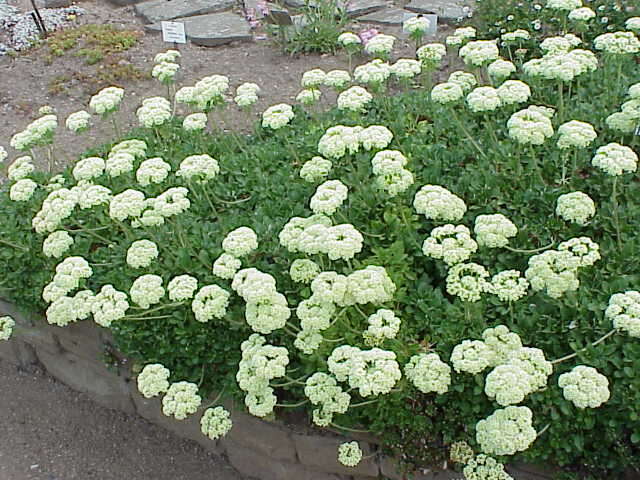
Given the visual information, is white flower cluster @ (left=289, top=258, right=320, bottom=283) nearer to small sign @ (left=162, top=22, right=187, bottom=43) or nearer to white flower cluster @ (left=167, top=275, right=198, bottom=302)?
white flower cluster @ (left=167, top=275, right=198, bottom=302)

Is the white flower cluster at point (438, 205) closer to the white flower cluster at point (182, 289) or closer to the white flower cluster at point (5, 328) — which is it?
the white flower cluster at point (182, 289)

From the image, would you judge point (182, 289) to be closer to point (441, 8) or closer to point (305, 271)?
point (305, 271)

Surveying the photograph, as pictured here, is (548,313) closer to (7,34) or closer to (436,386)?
(436,386)

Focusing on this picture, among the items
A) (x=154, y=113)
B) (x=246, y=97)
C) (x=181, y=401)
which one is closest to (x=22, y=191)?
(x=154, y=113)

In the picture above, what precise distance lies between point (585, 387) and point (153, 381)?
5.23 ft

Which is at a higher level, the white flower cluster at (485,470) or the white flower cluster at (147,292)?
the white flower cluster at (147,292)

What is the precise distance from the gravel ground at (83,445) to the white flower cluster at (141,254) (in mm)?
1112

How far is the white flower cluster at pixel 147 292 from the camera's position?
116 inches

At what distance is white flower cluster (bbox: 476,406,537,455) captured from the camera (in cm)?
236

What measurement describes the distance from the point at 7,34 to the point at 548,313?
6316mm

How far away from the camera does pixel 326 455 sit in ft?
10.5

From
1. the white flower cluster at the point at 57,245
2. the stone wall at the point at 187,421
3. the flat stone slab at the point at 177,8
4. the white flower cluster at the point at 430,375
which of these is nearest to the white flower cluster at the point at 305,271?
the white flower cluster at the point at 430,375

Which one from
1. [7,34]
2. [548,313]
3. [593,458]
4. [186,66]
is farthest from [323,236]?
[7,34]

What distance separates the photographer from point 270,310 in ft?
8.73
